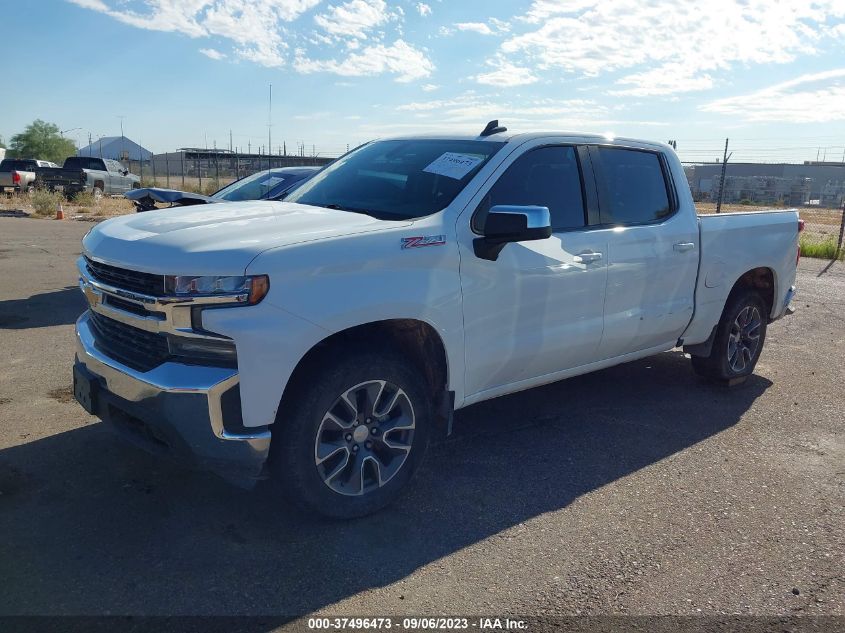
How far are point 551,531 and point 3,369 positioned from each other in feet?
14.8

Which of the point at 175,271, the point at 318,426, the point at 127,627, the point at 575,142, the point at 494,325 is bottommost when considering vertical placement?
the point at 127,627

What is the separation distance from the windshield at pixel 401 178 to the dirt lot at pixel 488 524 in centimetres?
157

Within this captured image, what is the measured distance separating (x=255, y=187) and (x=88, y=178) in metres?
19.6

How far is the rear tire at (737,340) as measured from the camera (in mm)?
6086

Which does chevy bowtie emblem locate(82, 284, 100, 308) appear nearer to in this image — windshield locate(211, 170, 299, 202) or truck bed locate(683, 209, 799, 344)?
truck bed locate(683, 209, 799, 344)

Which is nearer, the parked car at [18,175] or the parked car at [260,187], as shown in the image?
the parked car at [260,187]

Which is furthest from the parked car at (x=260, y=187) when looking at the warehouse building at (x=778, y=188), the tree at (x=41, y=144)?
the tree at (x=41, y=144)

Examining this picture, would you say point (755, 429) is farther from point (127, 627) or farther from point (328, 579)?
point (127, 627)

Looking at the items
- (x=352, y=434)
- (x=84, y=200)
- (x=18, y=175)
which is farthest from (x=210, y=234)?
(x=18, y=175)

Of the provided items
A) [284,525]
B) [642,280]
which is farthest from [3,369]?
[642,280]

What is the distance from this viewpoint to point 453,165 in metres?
4.41

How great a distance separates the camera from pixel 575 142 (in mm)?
4832

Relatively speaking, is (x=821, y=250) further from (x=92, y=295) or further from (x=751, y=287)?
(x=92, y=295)

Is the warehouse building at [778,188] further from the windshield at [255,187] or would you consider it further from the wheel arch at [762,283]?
the wheel arch at [762,283]
